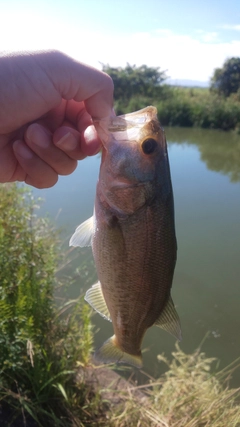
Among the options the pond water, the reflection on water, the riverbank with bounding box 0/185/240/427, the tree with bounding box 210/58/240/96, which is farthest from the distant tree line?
the riverbank with bounding box 0/185/240/427

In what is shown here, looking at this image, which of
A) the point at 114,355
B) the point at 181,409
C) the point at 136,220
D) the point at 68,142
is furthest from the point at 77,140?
the point at 181,409

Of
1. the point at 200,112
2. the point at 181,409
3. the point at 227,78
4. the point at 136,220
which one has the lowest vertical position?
the point at 181,409

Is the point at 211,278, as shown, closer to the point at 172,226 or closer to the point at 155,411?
the point at 155,411

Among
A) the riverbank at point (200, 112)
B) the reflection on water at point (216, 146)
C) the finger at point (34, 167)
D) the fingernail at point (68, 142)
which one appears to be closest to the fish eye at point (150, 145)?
the fingernail at point (68, 142)

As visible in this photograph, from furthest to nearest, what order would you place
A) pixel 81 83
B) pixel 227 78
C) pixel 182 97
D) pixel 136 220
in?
pixel 227 78
pixel 182 97
pixel 81 83
pixel 136 220

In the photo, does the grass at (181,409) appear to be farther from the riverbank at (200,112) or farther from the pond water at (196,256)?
the riverbank at (200,112)

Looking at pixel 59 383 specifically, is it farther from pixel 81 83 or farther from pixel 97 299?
pixel 81 83

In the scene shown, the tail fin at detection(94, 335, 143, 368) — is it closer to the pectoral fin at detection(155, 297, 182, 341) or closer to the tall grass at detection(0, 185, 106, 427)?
the pectoral fin at detection(155, 297, 182, 341)

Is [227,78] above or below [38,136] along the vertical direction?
above
